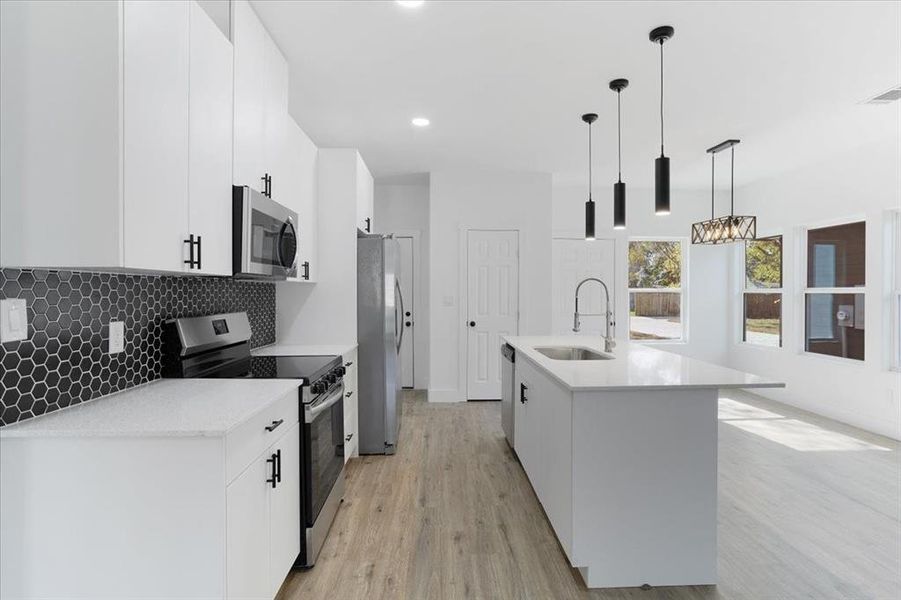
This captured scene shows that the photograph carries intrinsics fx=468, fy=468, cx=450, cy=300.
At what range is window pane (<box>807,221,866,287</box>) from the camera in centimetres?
464

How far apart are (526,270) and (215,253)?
4102 mm

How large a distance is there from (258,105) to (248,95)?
0.42 feet

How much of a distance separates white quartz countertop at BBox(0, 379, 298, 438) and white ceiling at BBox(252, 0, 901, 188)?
5.98ft

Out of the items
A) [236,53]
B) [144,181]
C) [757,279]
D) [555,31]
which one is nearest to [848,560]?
[555,31]

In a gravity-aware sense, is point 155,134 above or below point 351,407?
above

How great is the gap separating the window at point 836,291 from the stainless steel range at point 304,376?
5071 mm

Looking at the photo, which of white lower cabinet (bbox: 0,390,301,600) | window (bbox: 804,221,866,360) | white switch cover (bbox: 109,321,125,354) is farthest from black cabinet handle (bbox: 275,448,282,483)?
window (bbox: 804,221,866,360)

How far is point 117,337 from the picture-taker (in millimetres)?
1828

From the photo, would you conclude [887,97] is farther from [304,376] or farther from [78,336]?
[78,336]

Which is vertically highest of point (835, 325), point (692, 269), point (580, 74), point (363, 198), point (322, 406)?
point (580, 74)

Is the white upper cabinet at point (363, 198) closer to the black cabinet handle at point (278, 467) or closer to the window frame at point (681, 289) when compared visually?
the black cabinet handle at point (278, 467)

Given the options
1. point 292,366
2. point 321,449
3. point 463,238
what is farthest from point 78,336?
point 463,238

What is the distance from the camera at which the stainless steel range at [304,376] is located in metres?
2.11

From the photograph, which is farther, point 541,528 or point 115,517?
point 541,528
